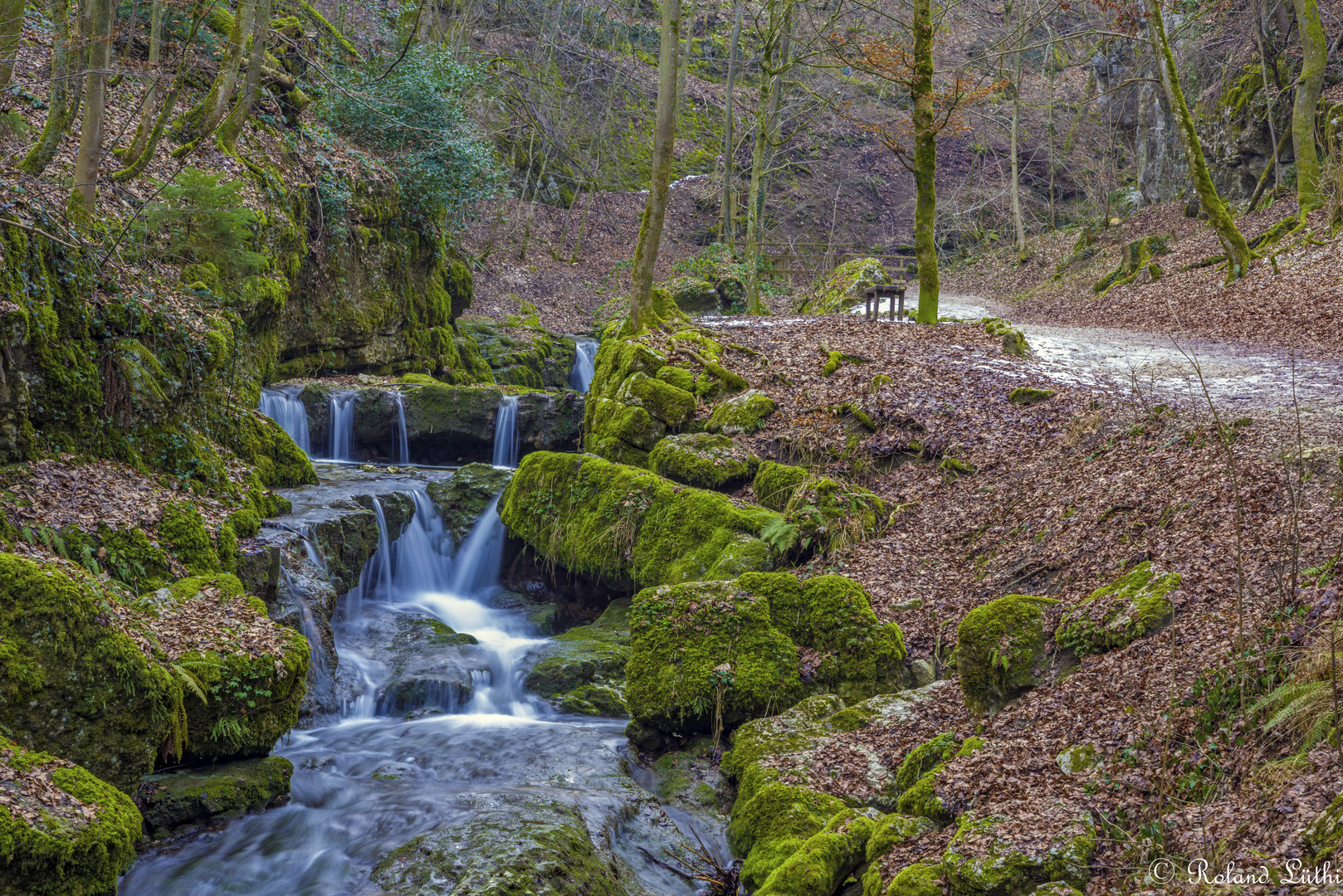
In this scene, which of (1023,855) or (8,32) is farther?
(8,32)

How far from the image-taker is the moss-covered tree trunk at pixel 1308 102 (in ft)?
52.6

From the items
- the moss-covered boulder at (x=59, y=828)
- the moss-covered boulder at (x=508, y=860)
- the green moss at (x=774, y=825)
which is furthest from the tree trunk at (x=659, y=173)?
the moss-covered boulder at (x=59, y=828)

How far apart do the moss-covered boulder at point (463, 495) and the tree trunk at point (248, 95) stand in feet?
23.4

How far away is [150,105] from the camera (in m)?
12.2

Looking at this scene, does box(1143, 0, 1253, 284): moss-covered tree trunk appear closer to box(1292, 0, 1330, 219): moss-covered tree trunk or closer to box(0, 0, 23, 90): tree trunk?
box(1292, 0, 1330, 219): moss-covered tree trunk

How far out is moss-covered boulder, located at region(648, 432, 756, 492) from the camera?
10547 millimetres

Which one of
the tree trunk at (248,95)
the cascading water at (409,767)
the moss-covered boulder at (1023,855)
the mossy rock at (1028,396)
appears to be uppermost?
the tree trunk at (248,95)

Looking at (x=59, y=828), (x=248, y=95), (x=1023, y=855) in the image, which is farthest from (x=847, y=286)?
(x=59, y=828)

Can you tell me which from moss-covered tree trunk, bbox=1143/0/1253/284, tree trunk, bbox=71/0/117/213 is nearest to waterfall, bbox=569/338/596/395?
tree trunk, bbox=71/0/117/213

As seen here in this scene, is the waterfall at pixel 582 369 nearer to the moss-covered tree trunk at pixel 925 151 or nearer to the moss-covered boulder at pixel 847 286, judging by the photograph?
the moss-covered boulder at pixel 847 286

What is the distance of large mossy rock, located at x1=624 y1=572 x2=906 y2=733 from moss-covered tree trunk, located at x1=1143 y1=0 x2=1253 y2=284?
13437mm

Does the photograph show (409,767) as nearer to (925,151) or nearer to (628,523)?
(628,523)

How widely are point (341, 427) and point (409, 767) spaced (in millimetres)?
9353

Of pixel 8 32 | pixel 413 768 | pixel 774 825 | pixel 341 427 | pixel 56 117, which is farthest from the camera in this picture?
pixel 341 427
